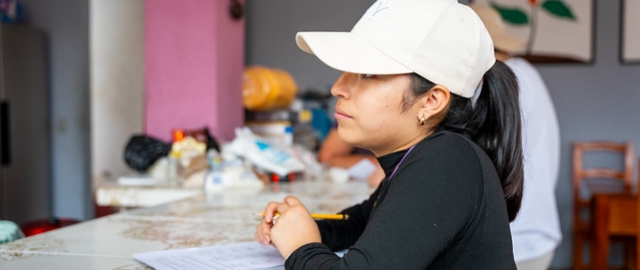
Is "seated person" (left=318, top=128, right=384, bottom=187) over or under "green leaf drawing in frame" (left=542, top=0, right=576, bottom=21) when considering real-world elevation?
under

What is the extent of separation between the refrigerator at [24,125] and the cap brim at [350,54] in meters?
4.13

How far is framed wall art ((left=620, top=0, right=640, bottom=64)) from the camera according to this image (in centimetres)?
446

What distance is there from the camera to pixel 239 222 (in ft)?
4.94

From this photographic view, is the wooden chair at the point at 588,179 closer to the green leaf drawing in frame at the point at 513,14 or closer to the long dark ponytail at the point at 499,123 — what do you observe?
the green leaf drawing in frame at the point at 513,14

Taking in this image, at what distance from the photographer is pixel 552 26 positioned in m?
4.59

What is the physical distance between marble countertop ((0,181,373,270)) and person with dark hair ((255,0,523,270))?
268 millimetres

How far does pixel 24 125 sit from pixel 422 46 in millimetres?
4509

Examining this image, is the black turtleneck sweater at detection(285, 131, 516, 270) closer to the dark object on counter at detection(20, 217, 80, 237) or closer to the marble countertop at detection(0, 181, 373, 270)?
the marble countertop at detection(0, 181, 373, 270)

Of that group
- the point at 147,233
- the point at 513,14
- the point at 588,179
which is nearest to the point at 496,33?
the point at 147,233

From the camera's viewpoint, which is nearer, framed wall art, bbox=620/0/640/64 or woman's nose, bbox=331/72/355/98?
woman's nose, bbox=331/72/355/98

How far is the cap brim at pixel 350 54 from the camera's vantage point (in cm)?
93

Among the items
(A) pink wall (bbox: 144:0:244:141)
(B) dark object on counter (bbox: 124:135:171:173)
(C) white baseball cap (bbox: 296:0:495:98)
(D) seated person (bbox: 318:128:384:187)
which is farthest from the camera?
(D) seated person (bbox: 318:128:384:187)

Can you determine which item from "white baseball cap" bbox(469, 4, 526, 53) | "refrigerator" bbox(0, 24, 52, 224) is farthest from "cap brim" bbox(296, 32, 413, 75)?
"refrigerator" bbox(0, 24, 52, 224)

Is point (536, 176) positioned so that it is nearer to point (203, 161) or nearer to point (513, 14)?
point (203, 161)
